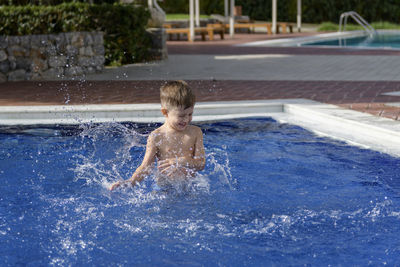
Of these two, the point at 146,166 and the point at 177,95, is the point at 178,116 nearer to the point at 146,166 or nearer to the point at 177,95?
the point at 177,95

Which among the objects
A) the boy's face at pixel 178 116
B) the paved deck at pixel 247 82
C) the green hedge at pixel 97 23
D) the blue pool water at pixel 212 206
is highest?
the green hedge at pixel 97 23

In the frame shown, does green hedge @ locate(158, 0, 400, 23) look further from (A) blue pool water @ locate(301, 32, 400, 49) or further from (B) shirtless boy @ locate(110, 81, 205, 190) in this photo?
(B) shirtless boy @ locate(110, 81, 205, 190)

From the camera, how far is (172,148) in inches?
170

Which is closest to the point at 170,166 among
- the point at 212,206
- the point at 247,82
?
the point at 212,206

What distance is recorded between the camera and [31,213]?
4.48 m

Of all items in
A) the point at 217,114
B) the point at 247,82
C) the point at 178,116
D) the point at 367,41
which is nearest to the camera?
the point at 178,116

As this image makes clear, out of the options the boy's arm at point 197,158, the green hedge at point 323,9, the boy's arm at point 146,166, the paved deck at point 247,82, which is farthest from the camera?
the green hedge at point 323,9

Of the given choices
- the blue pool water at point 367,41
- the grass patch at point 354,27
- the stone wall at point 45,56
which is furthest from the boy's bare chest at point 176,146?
the grass patch at point 354,27

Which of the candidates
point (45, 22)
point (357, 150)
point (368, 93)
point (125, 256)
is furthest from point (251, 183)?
point (45, 22)

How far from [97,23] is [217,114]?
6211 mm

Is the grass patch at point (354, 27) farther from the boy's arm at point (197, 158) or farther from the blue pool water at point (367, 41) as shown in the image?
the boy's arm at point (197, 158)

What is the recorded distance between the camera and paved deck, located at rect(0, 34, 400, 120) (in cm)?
858

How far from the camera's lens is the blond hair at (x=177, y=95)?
396 cm

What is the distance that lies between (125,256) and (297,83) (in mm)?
7258
